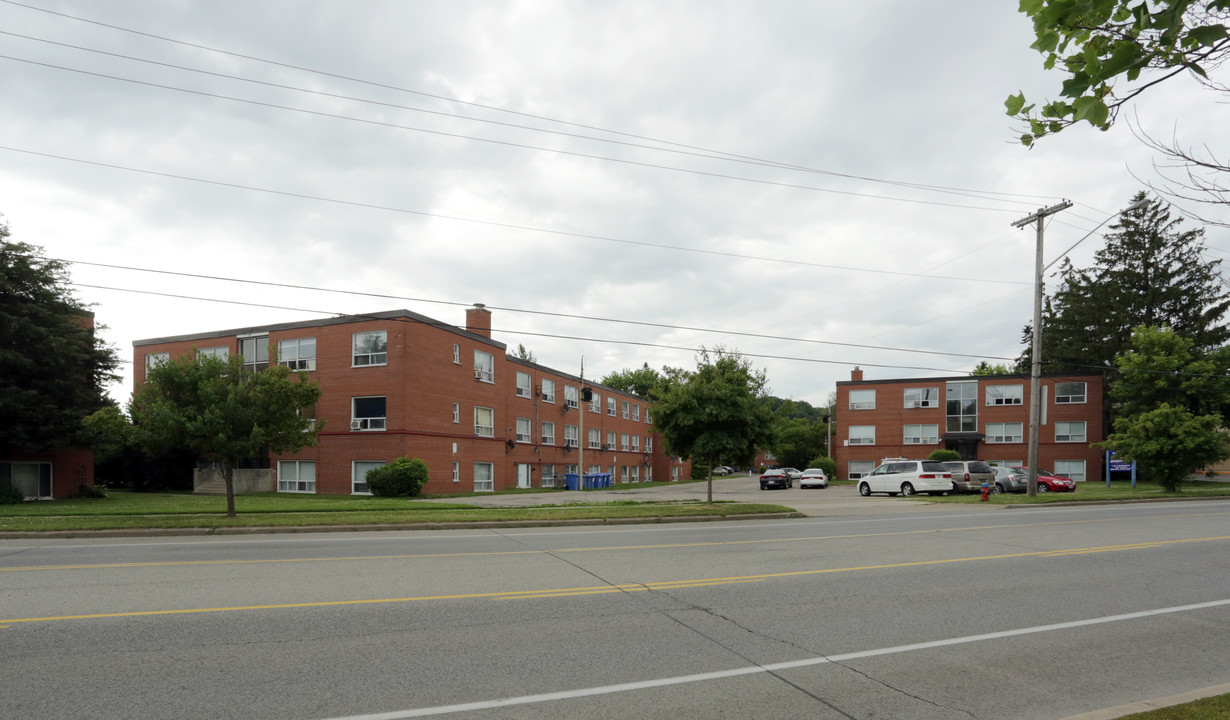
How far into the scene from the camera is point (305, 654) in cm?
625

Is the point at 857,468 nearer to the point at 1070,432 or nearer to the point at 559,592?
the point at 1070,432

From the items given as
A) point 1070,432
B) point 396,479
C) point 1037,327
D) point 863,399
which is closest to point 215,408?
point 396,479

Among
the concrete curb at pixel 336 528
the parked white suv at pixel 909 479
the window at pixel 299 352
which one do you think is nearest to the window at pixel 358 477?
the window at pixel 299 352

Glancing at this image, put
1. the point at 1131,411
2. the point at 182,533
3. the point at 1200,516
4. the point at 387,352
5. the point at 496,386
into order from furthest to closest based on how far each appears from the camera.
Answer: the point at 1131,411 < the point at 496,386 < the point at 387,352 < the point at 1200,516 < the point at 182,533

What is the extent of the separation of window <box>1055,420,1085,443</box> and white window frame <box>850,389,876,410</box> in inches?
524

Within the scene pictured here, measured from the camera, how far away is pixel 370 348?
34.2m

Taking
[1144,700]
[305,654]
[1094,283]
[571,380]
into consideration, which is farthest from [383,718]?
[1094,283]

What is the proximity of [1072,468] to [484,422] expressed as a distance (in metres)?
45.0

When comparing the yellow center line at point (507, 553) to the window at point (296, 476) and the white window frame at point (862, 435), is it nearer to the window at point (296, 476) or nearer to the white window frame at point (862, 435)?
the window at point (296, 476)

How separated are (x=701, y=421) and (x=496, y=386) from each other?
1792 cm

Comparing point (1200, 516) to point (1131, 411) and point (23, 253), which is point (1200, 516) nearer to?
point (1131, 411)

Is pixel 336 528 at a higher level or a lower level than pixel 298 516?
higher

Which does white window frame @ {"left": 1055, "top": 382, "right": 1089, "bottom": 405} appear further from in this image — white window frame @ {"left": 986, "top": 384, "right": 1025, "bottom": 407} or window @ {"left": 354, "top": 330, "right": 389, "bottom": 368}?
window @ {"left": 354, "top": 330, "right": 389, "bottom": 368}

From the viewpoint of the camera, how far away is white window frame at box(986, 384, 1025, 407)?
5731 centimetres
